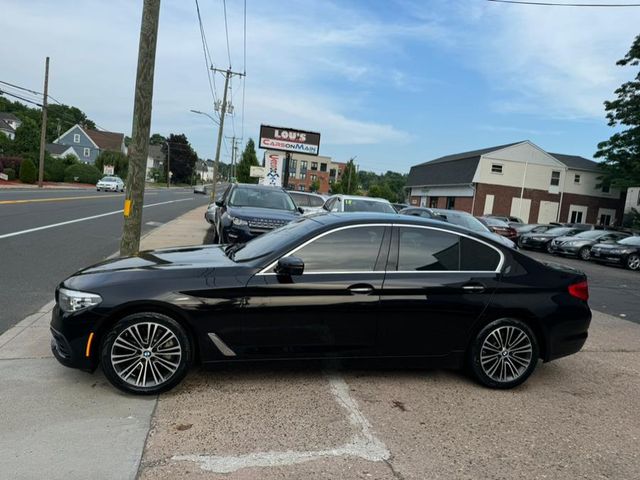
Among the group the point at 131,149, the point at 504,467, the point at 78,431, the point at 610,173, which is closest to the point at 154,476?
the point at 78,431

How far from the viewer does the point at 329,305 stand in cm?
425

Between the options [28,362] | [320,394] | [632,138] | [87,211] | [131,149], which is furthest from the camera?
[632,138]

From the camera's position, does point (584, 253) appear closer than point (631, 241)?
No

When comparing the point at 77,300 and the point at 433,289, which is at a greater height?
the point at 433,289

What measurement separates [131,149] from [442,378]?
525cm

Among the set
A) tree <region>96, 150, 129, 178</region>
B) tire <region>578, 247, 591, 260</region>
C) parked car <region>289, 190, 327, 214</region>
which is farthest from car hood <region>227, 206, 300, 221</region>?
tree <region>96, 150, 129, 178</region>

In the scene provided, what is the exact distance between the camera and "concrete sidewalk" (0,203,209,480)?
3064 millimetres

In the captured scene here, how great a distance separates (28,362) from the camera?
15.3 feet

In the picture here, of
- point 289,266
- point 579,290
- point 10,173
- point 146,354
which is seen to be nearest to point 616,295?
point 579,290

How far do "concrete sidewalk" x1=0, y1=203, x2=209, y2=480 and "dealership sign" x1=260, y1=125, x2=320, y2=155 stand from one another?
91.6 ft

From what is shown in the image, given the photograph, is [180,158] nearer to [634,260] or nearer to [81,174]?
[81,174]

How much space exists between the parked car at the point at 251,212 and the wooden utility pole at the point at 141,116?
2.72m

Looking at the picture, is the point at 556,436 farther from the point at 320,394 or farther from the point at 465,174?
the point at 465,174

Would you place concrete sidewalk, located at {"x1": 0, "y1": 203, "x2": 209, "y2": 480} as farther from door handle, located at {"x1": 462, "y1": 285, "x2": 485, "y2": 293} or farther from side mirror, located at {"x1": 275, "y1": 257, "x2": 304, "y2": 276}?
door handle, located at {"x1": 462, "y1": 285, "x2": 485, "y2": 293}
